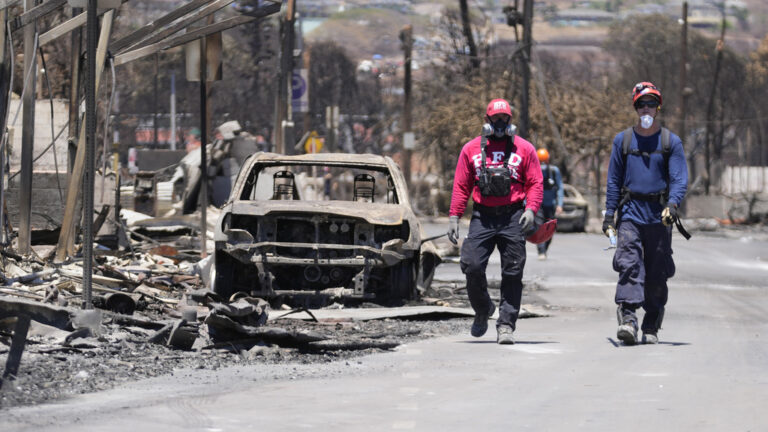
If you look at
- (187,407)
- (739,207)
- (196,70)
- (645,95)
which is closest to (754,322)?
(645,95)

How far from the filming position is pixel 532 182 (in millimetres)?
10617

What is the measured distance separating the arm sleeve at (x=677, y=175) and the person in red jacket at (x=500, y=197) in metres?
0.94

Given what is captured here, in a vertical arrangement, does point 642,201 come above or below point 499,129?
below

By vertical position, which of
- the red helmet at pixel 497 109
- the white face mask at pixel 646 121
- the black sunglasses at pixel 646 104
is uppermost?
the black sunglasses at pixel 646 104

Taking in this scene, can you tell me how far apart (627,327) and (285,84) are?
76.4 ft

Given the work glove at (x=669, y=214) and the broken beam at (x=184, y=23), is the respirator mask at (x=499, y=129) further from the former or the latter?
the broken beam at (x=184, y=23)

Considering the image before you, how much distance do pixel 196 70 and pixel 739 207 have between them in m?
31.6

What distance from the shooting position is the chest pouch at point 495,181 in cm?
1044

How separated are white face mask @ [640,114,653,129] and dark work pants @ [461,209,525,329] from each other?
3.55 feet

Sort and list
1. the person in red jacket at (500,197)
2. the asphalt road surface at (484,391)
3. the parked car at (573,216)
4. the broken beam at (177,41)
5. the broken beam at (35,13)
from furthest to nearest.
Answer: the parked car at (573,216) → the broken beam at (177,41) → the broken beam at (35,13) → the person in red jacket at (500,197) → the asphalt road surface at (484,391)

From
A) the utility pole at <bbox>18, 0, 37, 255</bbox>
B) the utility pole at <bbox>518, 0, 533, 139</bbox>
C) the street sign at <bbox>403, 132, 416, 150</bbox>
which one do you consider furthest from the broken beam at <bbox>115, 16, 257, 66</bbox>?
the street sign at <bbox>403, 132, 416, 150</bbox>

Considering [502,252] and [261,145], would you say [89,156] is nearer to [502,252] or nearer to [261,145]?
[502,252]

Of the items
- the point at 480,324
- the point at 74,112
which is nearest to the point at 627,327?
the point at 480,324

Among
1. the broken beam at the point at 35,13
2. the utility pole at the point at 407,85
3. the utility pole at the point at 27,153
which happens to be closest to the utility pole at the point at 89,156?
the broken beam at the point at 35,13
